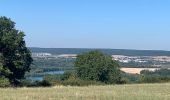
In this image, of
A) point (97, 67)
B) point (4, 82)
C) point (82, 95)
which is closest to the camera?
point (82, 95)

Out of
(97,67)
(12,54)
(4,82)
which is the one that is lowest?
(4,82)

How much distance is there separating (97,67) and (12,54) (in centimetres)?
3529

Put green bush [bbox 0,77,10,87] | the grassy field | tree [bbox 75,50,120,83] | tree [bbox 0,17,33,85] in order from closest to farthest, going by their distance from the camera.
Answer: the grassy field, green bush [bbox 0,77,10,87], tree [bbox 0,17,33,85], tree [bbox 75,50,120,83]

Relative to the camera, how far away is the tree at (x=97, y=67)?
98500mm

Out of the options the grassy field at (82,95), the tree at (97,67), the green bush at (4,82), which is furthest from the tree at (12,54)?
the grassy field at (82,95)

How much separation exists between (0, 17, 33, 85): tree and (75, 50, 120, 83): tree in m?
29.9

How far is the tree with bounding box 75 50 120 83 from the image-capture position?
98500 millimetres

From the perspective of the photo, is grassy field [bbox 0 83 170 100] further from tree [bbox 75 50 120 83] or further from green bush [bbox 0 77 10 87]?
tree [bbox 75 50 120 83]

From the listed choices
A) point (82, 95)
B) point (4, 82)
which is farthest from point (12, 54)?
point (82, 95)

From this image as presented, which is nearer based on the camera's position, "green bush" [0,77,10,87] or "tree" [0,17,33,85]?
"green bush" [0,77,10,87]

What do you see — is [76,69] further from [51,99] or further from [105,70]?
[51,99]

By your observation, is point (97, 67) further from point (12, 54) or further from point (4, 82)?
point (4, 82)

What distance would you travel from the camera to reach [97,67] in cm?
10088

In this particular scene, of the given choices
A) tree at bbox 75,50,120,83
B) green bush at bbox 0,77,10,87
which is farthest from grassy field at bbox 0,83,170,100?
tree at bbox 75,50,120,83
